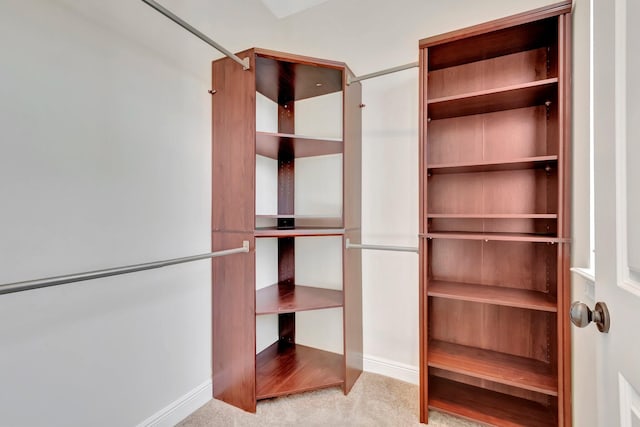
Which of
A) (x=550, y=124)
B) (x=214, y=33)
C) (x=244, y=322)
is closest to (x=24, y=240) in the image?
(x=244, y=322)

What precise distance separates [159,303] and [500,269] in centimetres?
186

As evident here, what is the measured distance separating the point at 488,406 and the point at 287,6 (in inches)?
116

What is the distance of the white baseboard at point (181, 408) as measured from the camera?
4.70 feet

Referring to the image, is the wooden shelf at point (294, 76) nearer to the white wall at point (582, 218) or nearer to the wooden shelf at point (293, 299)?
the white wall at point (582, 218)

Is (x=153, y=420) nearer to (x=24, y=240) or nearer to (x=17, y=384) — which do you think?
(x=17, y=384)

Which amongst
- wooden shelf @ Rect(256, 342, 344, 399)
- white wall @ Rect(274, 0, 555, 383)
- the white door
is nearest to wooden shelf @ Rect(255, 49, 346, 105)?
white wall @ Rect(274, 0, 555, 383)

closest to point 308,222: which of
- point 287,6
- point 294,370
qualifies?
point 294,370

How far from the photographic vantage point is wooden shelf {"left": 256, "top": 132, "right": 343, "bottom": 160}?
168 cm

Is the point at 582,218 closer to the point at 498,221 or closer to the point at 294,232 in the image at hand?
the point at 498,221

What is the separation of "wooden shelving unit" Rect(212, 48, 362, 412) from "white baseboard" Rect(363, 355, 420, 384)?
3.5 inches

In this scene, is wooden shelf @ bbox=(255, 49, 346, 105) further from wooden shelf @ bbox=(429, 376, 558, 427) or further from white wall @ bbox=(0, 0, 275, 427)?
wooden shelf @ bbox=(429, 376, 558, 427)

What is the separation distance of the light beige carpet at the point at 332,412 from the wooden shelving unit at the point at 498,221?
0.46 feet

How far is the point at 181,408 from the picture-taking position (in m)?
1.56

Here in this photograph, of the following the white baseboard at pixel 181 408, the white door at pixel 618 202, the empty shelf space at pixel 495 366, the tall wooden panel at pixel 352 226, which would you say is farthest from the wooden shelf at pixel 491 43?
the white baseboard at pixel 181 408
